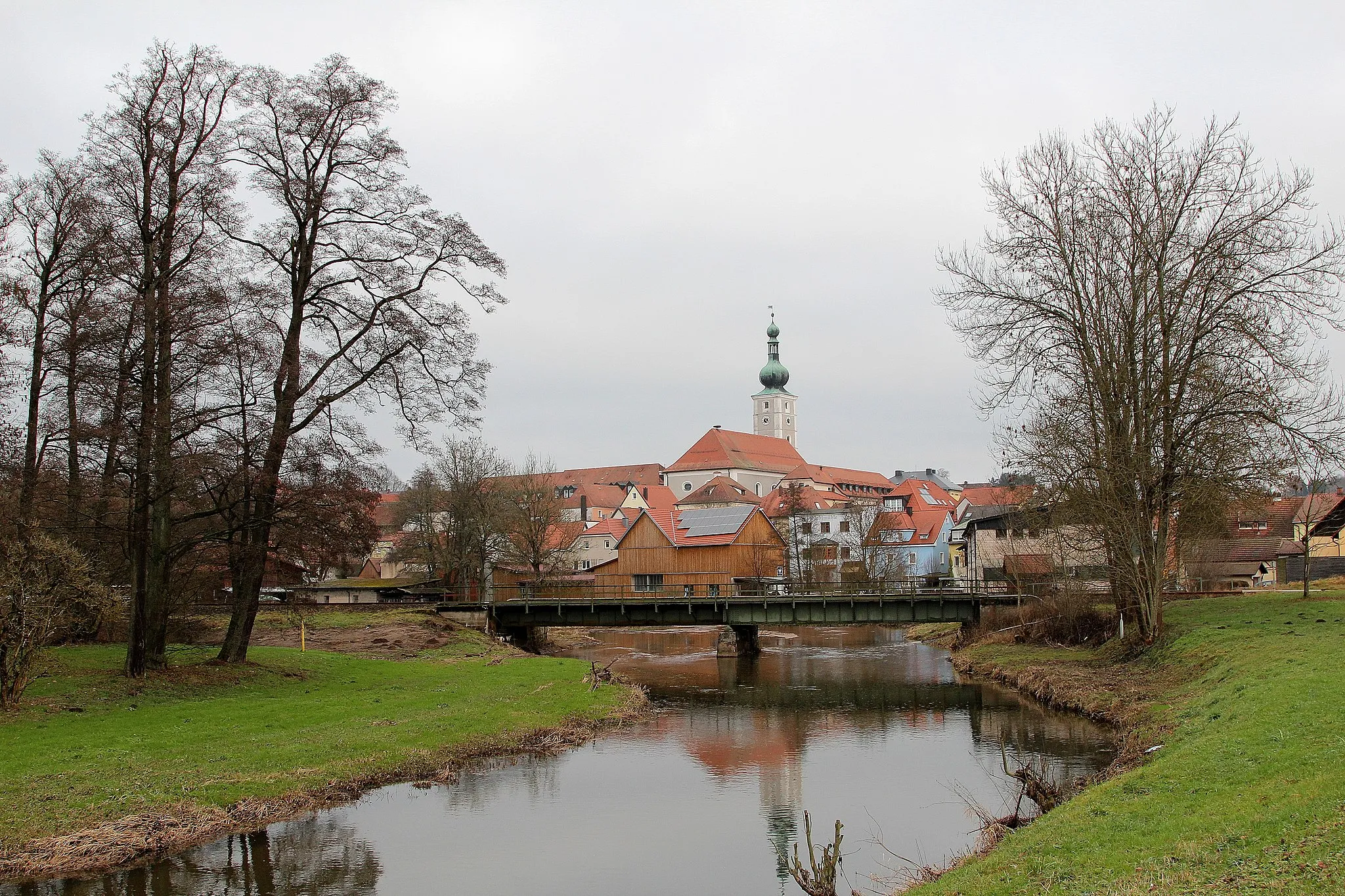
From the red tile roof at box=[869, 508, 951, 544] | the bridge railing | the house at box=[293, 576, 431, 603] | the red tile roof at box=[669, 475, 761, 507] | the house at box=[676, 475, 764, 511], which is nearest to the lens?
the bridge railing

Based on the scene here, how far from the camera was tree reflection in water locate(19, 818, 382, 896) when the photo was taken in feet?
41.5

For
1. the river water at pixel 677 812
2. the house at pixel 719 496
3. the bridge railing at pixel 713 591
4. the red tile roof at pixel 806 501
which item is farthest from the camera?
the house at pixel 719 496

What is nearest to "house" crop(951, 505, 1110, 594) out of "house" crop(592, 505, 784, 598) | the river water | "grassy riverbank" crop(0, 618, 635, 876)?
the river water

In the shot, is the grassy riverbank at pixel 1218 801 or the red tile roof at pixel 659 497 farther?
the red tile roof at pixel 659 497

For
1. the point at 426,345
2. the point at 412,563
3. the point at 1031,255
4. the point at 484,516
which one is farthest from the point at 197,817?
the point at 412,563

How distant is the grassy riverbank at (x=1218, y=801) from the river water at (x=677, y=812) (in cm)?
209

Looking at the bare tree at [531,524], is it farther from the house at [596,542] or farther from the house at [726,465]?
the house at [726,465]

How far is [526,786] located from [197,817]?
5.71 m

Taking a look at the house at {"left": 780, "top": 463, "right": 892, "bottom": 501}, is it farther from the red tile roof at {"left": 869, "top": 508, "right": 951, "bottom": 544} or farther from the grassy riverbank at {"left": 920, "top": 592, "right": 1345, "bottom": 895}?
the grassy riverbank at {"left": 920, "top": 592, "right": 1345, "bottom": 895}

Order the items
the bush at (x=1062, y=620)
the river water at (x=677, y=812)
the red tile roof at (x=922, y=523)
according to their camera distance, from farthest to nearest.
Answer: the red tile roof at (x=922, y=523)
the bush at (x=1062, y=620)
the river water at (x=677, y=812)

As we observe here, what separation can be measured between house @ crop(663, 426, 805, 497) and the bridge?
3160 inches

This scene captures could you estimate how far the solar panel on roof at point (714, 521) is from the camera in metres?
57.7

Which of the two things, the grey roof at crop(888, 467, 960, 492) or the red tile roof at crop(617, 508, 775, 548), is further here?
the grey roof at crop(888, 467, 960, 492)

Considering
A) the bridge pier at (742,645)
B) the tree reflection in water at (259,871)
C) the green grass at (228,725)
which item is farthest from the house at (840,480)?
the tree reflection in water at (259,871)
